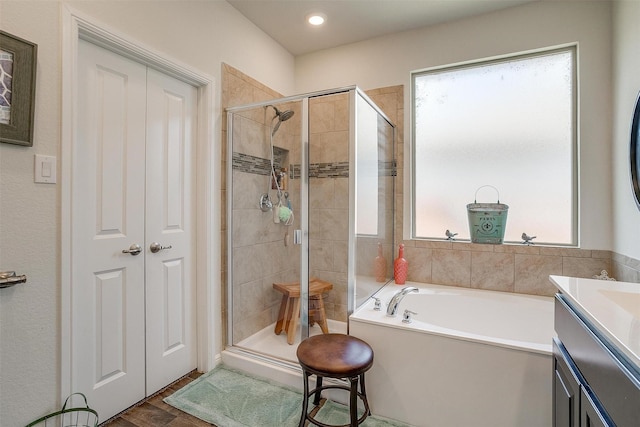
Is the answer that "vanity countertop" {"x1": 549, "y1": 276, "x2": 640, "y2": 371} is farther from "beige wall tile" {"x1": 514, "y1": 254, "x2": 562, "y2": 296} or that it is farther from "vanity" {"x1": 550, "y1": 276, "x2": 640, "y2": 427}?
"beige wall tile" {"x1": 514, "y1": 254, "x2": 562, "y2": 296}

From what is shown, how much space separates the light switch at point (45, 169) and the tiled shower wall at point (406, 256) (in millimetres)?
1024

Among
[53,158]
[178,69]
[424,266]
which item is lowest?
[424,266]

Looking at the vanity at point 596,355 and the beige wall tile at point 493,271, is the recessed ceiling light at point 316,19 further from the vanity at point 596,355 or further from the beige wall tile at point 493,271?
the vanity at point 596,355

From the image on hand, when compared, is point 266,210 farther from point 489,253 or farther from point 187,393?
point 489,253

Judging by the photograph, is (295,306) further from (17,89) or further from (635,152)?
(635,152)

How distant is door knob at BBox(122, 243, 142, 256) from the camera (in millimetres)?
1724

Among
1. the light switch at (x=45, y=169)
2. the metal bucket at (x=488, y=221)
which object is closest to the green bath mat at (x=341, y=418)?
the metal bucket at (x=488, y=221)

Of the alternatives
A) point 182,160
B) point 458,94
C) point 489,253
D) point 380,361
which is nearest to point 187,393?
point 380,361

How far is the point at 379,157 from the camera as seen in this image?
245 cm

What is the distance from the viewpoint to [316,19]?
2496 millimetres

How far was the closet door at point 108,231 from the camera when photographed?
5.00 ft

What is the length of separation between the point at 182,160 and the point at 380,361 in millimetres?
1753

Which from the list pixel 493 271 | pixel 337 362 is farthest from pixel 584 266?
pixel 337 362

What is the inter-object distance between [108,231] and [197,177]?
66cm
